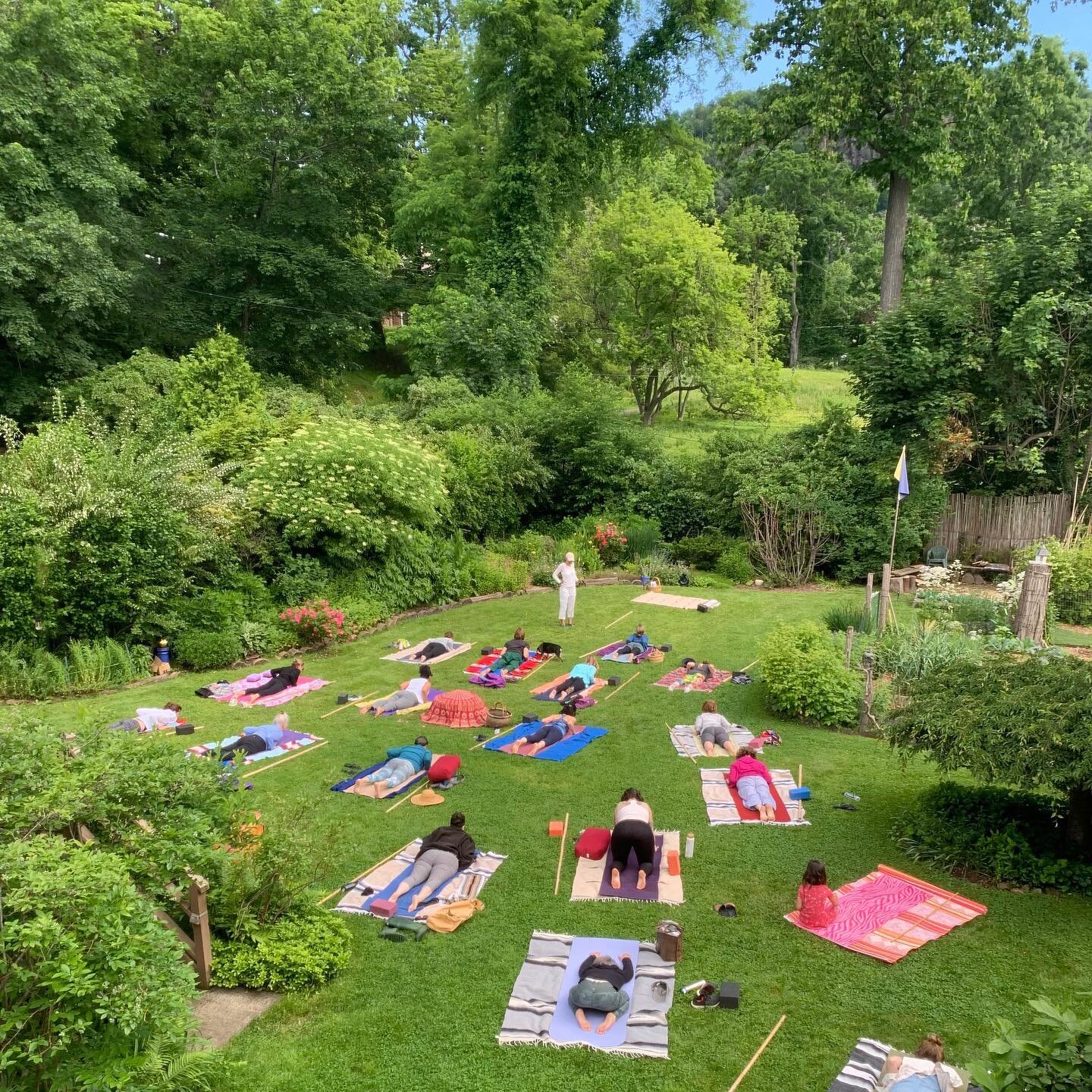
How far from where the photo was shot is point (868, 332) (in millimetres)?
21906

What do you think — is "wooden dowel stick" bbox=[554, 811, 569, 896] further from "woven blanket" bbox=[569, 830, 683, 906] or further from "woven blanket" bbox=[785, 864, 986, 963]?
"woven blanket" bbox=[785, 864, 986, 963]

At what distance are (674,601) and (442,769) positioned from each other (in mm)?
9516

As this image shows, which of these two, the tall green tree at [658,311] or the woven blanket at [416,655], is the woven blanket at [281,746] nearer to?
the woven blanket at [416,655]

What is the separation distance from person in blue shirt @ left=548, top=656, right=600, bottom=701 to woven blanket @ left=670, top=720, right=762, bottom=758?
1.68 metres

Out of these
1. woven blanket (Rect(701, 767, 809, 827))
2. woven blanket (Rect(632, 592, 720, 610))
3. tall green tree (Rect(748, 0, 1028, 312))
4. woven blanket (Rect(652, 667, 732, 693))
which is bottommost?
woven blanket (Rect(701, 767, 809, 827))

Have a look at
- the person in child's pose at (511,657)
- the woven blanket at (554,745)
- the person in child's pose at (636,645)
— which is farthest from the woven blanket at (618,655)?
the woven blanket at (554,745)

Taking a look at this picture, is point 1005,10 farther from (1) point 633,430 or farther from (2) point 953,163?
(1) point 633,430

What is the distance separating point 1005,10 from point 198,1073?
3236cm

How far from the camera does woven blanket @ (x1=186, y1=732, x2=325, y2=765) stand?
395 inches

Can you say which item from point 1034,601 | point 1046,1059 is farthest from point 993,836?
point 1034,601

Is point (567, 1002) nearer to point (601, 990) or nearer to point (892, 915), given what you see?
point (601, 990)

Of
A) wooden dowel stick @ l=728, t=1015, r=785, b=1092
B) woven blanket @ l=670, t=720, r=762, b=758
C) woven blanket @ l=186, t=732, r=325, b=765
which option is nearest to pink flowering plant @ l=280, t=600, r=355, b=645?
woven blanket @ l=186, t=732, r=325, b=765

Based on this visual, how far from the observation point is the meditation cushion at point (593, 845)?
8070mm

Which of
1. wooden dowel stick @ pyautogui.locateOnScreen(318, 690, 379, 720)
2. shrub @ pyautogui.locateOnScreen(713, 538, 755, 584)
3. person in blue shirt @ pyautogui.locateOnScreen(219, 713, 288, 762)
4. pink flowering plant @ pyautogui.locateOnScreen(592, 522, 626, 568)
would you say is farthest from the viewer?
pink flowering plant @ pyautogui.locateOnScreen(592, 522, 626, 568)
